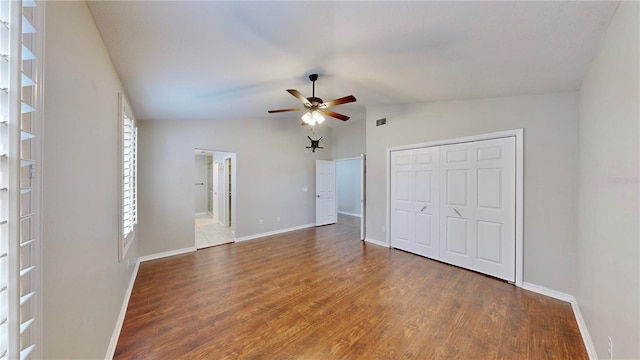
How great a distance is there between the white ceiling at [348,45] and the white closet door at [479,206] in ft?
2.76

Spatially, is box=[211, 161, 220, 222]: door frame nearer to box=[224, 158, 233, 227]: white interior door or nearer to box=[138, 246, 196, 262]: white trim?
box=[224, 158, 233, 227]: white interior door

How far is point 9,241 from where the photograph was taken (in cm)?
63

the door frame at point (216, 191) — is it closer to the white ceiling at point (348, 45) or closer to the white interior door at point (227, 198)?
the white interior door at point (227, 198)

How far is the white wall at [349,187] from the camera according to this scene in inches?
349

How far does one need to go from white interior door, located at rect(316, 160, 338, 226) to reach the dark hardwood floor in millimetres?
2957

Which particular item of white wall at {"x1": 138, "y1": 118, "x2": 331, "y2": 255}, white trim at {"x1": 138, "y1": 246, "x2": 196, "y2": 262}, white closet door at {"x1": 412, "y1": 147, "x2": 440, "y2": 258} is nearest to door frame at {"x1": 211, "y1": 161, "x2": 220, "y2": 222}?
white wall at {"x1": 138, "y1": 118, "x2": 331, "y2": 255}

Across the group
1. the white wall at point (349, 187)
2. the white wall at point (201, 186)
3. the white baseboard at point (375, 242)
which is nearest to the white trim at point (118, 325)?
the white baseboard at point (375, 242)

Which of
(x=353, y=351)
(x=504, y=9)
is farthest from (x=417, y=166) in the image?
(x=353, y=351)

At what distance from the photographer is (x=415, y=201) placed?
13.9 ft

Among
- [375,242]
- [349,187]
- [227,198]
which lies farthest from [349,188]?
[227,198]

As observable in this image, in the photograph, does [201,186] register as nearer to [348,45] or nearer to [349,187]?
[349,187]

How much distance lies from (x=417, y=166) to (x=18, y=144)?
439 centimetres

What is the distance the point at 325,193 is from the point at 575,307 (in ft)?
17.2

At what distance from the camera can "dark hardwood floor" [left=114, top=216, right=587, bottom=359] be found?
1.97 m
